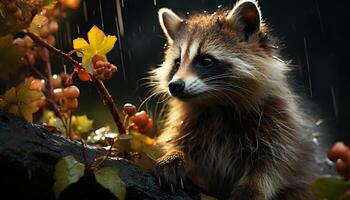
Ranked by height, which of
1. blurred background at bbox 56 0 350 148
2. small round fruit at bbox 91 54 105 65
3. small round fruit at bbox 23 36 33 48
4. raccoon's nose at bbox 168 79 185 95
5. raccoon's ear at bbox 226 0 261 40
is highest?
small round fruit at bbox 23 36 33 48

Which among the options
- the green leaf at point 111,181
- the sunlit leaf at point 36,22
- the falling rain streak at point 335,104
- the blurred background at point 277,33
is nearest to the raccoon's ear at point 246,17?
the sunlit leaf at point 36,22

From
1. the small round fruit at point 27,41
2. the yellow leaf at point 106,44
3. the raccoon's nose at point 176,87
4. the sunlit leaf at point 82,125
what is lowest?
the sunlit leaf at point 82,125

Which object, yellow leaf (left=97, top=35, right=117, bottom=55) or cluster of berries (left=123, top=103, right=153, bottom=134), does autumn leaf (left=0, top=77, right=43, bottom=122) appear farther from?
cluster of berries (left=123, top=103, right=153, bottom=134)

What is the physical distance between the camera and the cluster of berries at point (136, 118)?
9.93 feet

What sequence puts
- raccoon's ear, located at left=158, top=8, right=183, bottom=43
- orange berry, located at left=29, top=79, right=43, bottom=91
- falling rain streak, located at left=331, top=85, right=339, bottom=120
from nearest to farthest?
orange berry, located at left=29, top=79, right=43, bottom=91, raccoon's ear, located at left=158, top=8, right=183, bottom=43, falling rain streak, located at left=331, top=85, right=339, bottom=120

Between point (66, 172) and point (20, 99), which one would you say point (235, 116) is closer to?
point (20, 99)

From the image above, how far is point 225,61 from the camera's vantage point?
3.73 metres

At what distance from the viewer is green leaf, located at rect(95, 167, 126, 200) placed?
2473mm

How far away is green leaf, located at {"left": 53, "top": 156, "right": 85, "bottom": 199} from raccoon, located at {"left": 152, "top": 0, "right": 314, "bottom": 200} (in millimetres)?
824

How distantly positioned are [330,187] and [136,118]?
1.11 meters

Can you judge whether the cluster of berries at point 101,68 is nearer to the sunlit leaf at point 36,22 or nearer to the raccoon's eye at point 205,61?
the sunlit leaf at point 36,22

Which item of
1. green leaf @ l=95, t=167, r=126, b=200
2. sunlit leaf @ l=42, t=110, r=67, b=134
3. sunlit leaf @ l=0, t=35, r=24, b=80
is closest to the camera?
green leaf @ l=95, t=167, r=126, b=200

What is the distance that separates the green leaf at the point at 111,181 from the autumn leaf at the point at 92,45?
1.57 ft

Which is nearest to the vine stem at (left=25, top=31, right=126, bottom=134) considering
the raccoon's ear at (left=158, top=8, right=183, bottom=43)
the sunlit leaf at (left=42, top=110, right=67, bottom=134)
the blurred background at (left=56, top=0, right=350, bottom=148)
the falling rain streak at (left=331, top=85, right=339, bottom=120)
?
the sunlit leaf at (left=42, top=110, right=67, bottom=134)
